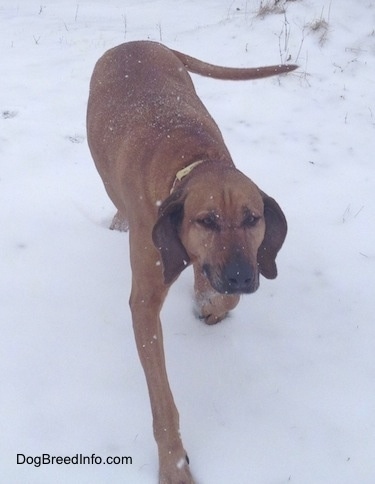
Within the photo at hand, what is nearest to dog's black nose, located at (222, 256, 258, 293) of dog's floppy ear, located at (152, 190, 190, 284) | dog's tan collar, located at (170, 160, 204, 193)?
dog's floppy ear, located at (152, 190, 190, 284)

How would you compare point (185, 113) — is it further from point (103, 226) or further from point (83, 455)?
point (83, 455)

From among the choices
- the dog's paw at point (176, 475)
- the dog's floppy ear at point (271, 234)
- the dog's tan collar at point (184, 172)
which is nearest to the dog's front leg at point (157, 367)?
the dog's paw at point (176, 475)

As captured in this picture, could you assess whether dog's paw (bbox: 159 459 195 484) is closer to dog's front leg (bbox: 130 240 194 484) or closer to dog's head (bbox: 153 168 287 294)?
dog's front leg (bbox: 130 240 194 484)

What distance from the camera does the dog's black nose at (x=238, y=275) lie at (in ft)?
7.14

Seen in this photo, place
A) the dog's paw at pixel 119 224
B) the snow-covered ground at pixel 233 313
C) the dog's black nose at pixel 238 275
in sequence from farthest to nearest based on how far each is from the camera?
the dog's paw at pixel 119 224 < the snow-covered ground at pixel 233 313 < the dog's black nose at pixel 238 275

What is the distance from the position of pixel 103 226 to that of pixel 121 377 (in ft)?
3.82

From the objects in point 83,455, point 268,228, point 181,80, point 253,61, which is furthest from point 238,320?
point 253,61

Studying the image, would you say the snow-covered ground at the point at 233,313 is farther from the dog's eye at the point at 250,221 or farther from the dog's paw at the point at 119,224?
the dog's eye at the point at 250,221

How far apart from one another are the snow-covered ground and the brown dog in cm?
24

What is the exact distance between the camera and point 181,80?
11.5ft

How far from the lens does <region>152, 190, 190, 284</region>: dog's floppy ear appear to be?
234 centimetres

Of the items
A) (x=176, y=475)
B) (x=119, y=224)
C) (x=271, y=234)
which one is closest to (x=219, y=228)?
(x=271, y=234)

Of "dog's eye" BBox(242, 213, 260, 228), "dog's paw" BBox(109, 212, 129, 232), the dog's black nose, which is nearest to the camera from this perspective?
the dog's black nose

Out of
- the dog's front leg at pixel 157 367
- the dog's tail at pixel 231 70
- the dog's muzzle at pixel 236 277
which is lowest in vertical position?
the dog's front leg at pixel 157 367
